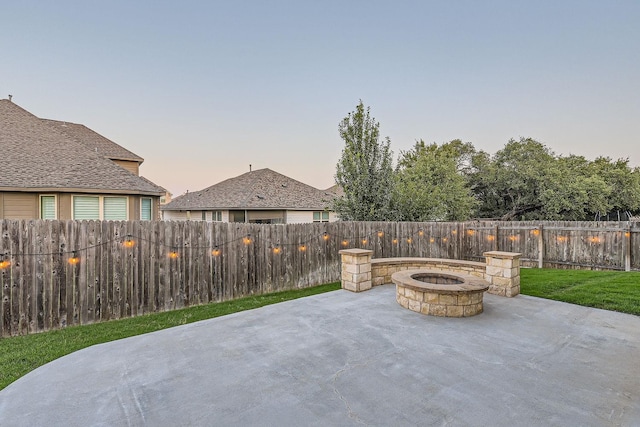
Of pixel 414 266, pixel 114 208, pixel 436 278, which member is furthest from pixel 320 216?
pixel 436 278

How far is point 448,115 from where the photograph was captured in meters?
15.2

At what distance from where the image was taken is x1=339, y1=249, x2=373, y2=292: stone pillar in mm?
6863

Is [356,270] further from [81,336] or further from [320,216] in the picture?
[320,216]

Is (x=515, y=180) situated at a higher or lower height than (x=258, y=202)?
higher

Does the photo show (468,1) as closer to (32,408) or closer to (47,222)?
(47,222)

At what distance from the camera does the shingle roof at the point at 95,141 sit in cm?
1370

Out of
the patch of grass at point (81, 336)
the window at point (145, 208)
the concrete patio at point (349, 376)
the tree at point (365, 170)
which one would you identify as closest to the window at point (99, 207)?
the window at point (145, 208)

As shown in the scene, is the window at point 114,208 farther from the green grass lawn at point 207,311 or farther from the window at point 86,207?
the green grass lawn at point 207,311

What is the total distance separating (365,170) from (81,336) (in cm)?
957

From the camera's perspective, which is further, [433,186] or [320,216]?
[433,186]

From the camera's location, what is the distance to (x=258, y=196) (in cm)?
1717

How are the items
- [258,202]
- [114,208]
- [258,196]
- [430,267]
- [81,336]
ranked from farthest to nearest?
[258,196]
[258,202]
[114,208]
[430,267]
[81,336]

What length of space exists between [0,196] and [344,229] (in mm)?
10264

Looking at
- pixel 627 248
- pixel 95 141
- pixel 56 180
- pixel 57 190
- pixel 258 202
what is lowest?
pixel 627 248
